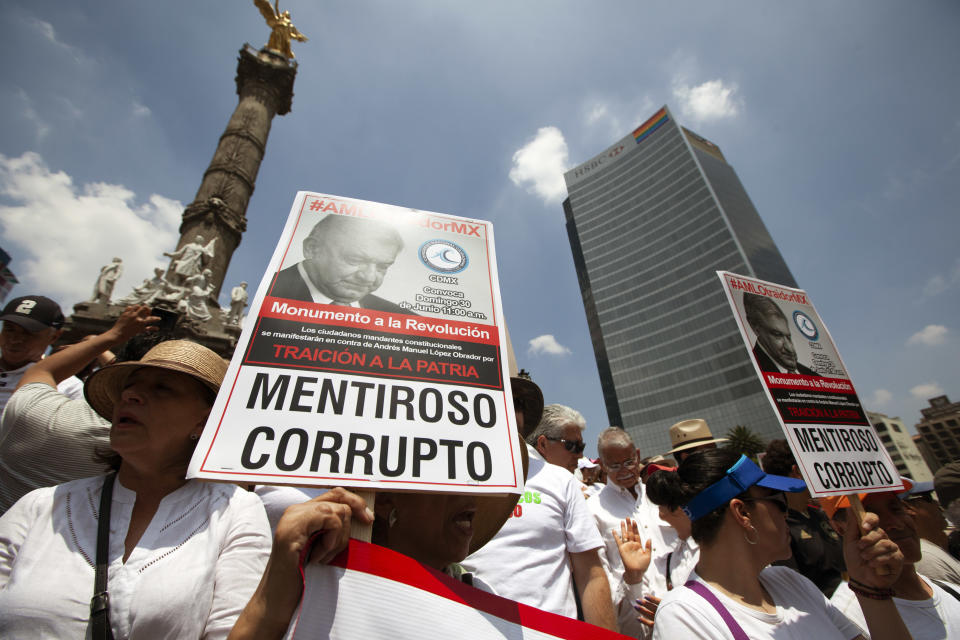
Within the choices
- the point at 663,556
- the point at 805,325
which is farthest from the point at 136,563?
the point at 805,325

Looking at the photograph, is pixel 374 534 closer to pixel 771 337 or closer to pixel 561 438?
pixel 561 438

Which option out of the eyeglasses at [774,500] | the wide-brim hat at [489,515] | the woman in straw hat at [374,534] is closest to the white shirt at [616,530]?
the eyeglasses at [774,500]

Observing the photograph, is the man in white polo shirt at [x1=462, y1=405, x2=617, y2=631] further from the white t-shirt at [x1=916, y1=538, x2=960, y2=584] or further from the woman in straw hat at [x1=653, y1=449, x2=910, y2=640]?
the white t-shirt at [x1=916, y1=538, x2=960, y2=584]

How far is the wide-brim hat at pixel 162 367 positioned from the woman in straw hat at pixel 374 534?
89 centimetres

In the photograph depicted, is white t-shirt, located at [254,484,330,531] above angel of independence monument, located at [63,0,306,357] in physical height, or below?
below

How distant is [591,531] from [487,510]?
1032 mm

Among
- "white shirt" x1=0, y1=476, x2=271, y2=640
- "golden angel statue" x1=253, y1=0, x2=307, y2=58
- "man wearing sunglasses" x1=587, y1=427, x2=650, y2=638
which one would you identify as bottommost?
"white shirt" x1=0, y1=476, x2=271, y2=640

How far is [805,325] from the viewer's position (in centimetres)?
300

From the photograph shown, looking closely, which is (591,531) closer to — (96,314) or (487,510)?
(487,510)

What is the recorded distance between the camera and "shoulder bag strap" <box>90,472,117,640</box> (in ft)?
3.86

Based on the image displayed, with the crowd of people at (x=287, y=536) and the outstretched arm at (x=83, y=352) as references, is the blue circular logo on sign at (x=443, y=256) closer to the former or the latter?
the crowd of people at (x=287, y=536)

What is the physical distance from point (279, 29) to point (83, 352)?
26.7 m

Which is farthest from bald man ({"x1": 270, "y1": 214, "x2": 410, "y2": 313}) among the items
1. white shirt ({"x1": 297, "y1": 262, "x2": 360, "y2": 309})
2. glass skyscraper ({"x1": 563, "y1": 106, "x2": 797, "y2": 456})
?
glass skyscraper ({"x1": 563, "y1": 106, "x2": 797, "y2": 456})

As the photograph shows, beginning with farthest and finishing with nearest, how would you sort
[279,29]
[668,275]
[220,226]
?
1. [668,275]
2. [279,29]
3. [220,226]
